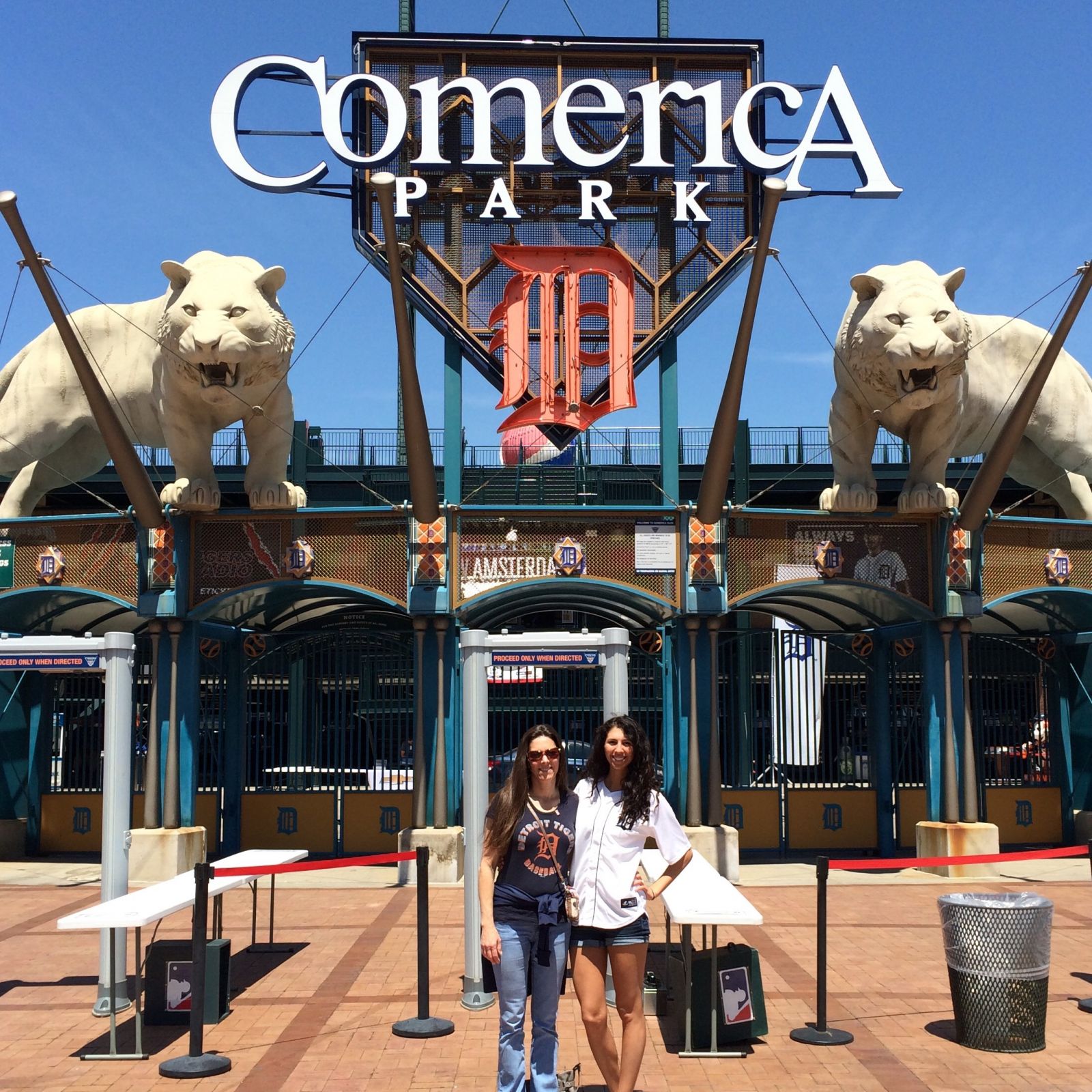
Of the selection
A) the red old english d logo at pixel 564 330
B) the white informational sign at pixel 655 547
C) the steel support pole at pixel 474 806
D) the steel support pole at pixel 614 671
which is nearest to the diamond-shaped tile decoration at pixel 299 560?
the red old english d logo at pixel 564 330

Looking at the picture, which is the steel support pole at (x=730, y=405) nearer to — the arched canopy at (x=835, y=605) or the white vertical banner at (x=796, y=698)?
the arched canopy at (x=835, y=605)

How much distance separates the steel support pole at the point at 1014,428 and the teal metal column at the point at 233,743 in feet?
31.4

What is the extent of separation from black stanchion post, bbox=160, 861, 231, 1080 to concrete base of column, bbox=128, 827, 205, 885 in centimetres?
783

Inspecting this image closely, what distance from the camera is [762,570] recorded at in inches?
622

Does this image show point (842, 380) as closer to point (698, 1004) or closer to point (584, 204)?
point (584, 204)

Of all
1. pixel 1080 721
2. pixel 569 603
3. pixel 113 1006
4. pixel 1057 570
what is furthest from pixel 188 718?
pixel 1080 721

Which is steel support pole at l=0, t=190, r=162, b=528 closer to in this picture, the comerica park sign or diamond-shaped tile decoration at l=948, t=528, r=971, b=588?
the comerica park sign

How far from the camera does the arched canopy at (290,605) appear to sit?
15.7 metres

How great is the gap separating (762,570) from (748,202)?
5.41 meters

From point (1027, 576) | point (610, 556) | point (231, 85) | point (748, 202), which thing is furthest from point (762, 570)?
point (231, 85)

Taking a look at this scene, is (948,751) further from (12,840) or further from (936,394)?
(12,840)

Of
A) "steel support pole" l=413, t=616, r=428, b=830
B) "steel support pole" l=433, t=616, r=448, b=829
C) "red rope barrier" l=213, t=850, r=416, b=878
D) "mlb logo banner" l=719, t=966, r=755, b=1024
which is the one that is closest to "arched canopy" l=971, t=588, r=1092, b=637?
"steel support pole" l=433, t=616, r=448, b=829

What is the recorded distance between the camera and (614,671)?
902 centimetres

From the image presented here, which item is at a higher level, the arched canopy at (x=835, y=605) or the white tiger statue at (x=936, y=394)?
the white tiger statue at (x=936, y=394)
